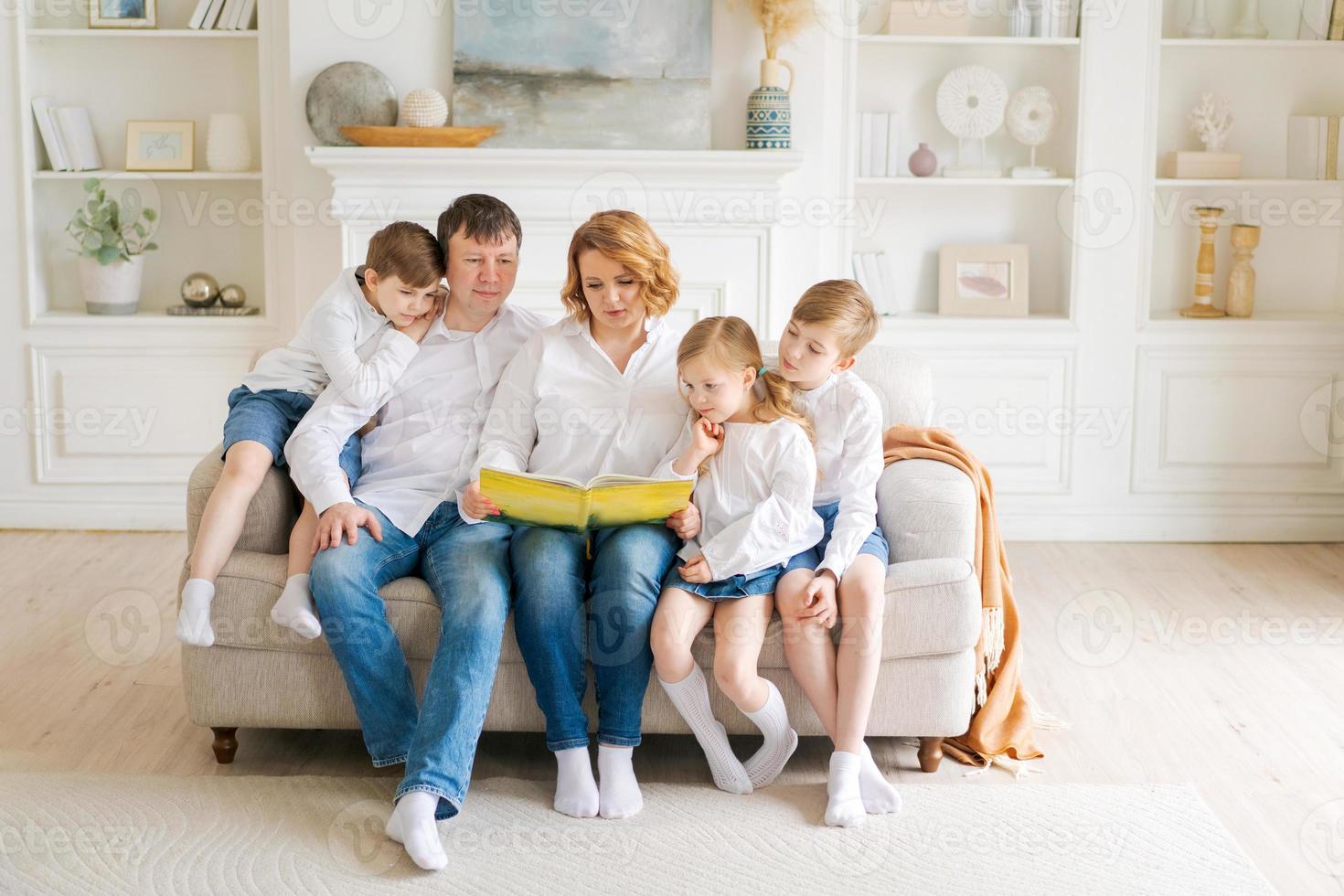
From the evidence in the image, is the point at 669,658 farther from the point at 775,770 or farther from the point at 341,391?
the point at 341,391

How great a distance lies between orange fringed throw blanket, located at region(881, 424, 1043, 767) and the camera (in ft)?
9.06

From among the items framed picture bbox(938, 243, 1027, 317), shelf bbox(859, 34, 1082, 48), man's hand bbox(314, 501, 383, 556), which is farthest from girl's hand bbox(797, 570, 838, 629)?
shelf bbox(859, 34, 1082, 48)

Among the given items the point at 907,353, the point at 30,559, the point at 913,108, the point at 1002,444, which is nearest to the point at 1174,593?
the point at 1002,444

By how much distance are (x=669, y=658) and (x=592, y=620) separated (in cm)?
17

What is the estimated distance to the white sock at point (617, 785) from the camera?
2.48 metres

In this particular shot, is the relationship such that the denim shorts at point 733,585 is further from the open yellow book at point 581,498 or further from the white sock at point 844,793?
the white sock at point 844,793

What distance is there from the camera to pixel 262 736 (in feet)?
9.43

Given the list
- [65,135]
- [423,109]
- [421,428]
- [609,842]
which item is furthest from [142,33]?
[609,842]

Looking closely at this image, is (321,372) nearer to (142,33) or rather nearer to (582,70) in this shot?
(582,70)

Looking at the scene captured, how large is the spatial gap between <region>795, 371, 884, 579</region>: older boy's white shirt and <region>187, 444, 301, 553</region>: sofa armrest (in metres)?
1.04

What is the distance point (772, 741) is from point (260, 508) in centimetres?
109

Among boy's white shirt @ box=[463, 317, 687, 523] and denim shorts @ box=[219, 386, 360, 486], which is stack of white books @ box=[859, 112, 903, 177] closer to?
boy's white shirt @ box=[463, 317, 687, 523]

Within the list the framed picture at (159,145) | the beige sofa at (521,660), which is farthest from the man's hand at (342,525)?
the framed picture at (159,145)

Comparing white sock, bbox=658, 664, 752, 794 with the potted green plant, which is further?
the potted green plant
